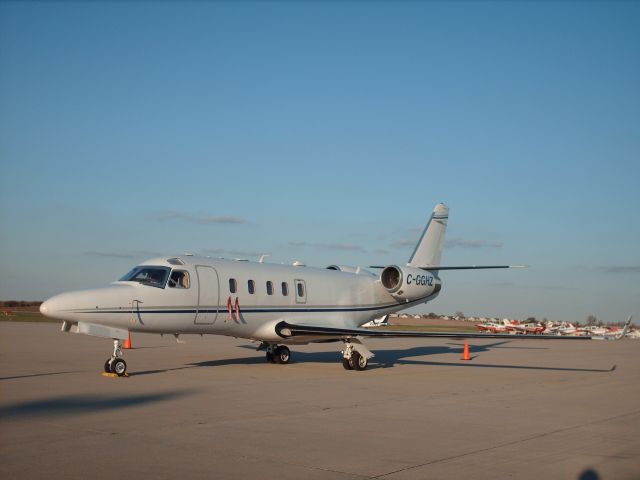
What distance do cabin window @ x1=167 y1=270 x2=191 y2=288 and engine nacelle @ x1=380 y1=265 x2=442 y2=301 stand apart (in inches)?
359

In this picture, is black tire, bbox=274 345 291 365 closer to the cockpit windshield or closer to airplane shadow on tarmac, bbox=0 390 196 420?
the cockpit windshield

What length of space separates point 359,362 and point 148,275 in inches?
263

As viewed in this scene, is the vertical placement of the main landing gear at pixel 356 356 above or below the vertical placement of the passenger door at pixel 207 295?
below

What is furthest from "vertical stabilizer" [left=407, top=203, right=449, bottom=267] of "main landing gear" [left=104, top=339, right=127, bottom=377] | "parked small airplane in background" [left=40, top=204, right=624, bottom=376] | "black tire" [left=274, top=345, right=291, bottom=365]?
"main landing gear" [left=104, top=339, right=127, bottom=377]

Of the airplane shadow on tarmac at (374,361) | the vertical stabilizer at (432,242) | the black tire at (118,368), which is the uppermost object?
the vertical stabilizer at (432,242)

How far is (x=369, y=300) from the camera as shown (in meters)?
25.2

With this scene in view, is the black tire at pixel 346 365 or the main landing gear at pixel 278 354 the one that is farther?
the main landing gear at pixel 278 354

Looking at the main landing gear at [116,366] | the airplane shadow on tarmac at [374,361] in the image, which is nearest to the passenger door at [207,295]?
the airplane shadow on tarmac at [374,361]

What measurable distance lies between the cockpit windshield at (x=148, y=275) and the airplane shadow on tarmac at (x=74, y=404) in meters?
4.72

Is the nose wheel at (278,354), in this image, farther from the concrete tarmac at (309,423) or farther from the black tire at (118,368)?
the black tire at (118,368)

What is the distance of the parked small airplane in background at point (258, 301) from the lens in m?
16.6

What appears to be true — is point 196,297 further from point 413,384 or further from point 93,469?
point 93,469

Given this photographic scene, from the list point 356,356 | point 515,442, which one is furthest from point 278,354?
point 515,442

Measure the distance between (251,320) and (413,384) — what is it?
557 centimetres
